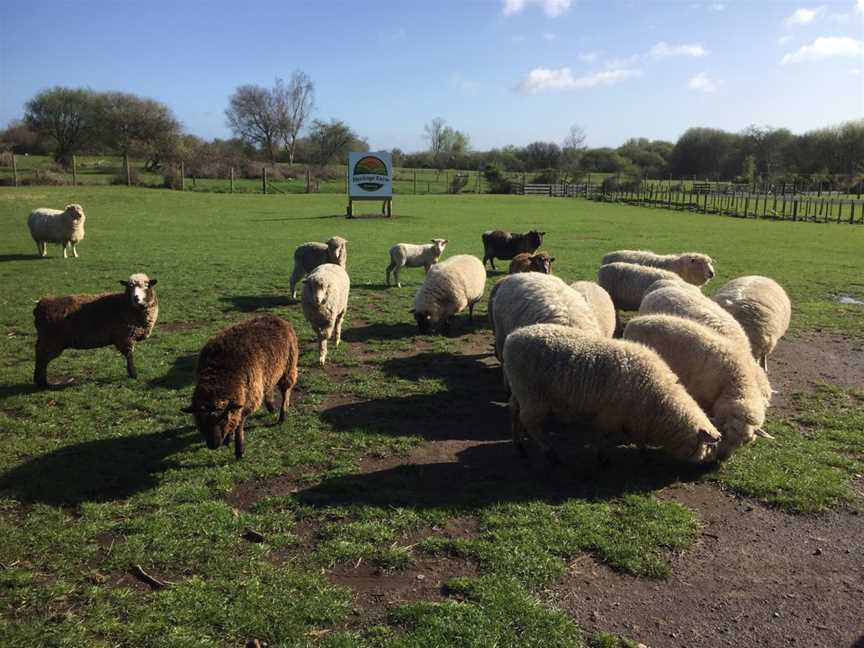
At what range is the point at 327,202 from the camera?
150 feet

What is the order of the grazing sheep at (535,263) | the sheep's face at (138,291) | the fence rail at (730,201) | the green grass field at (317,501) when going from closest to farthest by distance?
the green grass field at (317,501)
the sheep's face at (138,291)
the grazing sheep at (535,263)
the fence rail at (730,201)

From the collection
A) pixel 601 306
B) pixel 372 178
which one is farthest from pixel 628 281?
pixel 372 178

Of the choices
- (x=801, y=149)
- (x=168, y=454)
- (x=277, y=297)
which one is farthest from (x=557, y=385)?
(x=801, y=149)

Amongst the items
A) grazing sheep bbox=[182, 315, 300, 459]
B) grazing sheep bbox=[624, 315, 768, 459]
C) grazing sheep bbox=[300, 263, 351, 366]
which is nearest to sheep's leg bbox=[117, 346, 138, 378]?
grazing sheep bbox=[182, 315, 300, 459]

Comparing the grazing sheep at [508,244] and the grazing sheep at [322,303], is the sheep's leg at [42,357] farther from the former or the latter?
the grazing sheep at [508,244]

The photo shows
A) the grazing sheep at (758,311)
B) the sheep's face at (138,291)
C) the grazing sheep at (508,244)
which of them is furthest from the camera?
the grazing sheep at (508,244)

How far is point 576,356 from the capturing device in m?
5.99

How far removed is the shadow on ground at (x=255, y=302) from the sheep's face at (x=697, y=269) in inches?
347

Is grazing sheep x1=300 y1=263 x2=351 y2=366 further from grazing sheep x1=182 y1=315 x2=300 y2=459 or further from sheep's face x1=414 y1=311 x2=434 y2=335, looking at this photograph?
grazing sheep x1=182 y1=315 x2=300 y2=459

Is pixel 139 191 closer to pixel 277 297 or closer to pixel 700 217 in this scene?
pixel 277 297

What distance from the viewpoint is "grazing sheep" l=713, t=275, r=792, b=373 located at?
28.1 ft

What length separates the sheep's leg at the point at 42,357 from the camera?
7.75 meters

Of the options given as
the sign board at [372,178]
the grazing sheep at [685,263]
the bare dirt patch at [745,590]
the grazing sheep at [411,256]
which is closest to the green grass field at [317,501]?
the bare dirt patch at [745,590]

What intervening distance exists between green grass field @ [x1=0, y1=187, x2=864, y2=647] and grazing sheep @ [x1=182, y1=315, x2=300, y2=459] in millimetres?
453
